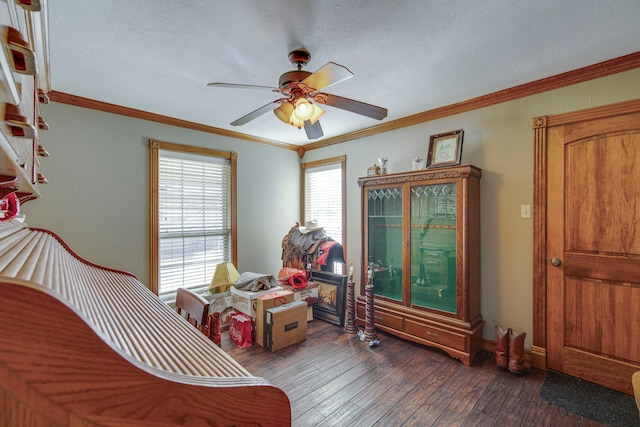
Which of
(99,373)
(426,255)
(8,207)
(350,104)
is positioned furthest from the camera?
(426,255)

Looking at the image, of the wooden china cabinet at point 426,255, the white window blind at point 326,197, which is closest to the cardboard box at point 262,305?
the wooden china cabinet at point 426,255

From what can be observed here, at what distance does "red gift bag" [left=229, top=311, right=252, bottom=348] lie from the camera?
2.98 meters

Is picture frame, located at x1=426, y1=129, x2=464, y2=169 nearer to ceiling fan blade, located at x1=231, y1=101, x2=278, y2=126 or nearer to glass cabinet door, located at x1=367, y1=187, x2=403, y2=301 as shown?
glass cabinet door, located at x1=367, y1=187, x2=403, y2=301

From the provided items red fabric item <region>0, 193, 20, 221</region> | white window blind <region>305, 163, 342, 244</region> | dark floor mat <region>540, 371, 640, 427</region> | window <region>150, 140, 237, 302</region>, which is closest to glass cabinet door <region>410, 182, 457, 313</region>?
dark floor mat <region>540, 371, 640, 427</region>

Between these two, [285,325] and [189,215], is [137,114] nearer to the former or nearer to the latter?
[189,215]

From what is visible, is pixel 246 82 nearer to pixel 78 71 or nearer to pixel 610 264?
pixel 78 71

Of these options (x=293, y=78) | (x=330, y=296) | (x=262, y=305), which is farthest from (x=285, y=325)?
(x=293, y=78)

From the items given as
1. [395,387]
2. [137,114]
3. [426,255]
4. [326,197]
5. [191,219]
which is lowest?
[395,387]

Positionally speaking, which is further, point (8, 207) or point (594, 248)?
point (594, 248)

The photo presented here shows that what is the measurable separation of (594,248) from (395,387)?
192cm

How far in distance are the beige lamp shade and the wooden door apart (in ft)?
10.5

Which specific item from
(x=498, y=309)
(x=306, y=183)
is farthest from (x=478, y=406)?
(x=306, y=183)

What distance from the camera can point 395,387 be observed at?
228 cm

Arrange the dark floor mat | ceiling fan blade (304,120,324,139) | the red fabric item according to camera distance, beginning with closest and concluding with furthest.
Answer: the red fabric item < the dark floor mat < ceiling fan blade (304,120,324,139)
